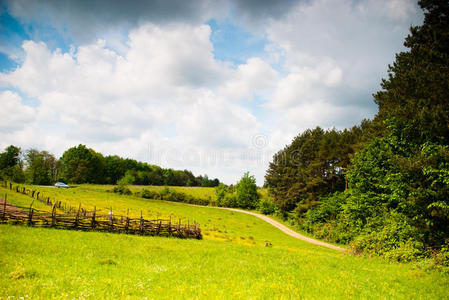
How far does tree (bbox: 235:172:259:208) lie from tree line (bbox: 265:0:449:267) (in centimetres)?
4544

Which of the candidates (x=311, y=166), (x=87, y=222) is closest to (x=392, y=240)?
(x=311, y=166)

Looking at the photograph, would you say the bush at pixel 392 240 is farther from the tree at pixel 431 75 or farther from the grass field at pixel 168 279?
the tree at pixel 431 75

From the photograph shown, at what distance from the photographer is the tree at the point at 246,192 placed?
9475cm

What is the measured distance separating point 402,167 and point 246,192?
79.0m

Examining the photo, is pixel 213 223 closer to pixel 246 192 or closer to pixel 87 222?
pixel 87 222

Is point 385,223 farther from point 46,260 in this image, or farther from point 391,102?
point 46,260

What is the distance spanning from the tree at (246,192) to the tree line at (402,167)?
45435mm

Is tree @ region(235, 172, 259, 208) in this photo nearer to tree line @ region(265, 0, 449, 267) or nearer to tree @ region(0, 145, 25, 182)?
tree line @ region(265, 0, 449, 267)

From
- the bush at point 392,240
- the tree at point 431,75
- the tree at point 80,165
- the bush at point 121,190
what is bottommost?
the bush at point 121,190

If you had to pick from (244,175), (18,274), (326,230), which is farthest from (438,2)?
(244,175)

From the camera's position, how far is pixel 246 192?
3807 inches

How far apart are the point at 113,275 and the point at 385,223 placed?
98.5ft

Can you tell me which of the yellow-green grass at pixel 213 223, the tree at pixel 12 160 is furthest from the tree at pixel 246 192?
the tree at pixel 12 160

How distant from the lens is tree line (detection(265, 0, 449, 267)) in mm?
17625
